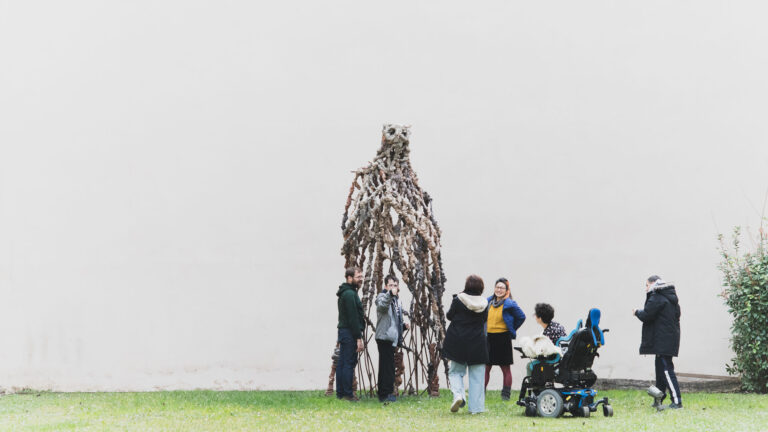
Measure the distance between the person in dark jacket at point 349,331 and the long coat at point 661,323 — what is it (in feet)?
8.58

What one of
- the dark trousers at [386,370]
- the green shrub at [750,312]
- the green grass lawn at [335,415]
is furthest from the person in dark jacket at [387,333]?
the green shrub at [750,312]

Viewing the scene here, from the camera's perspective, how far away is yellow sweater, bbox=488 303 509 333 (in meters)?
7.29

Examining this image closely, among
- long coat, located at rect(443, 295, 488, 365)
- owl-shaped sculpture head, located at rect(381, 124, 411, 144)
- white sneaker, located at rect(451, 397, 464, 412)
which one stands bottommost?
white sneaker, located at rect(451, 397, 464, 412)

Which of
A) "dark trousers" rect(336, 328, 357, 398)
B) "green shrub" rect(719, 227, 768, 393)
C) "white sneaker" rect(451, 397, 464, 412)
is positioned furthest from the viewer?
"green shrub" rect(719, 227, 768, 393)

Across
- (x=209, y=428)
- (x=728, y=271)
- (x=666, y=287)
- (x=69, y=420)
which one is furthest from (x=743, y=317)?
(x=69, y=420)

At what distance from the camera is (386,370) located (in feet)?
23.8

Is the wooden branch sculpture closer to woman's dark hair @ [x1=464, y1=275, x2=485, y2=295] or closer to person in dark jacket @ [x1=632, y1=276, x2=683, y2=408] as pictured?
woman's dark hair @ [x1=464, y1=275, x2=485, y2=295]

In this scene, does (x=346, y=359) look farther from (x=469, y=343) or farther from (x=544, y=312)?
(x=544, y=312)

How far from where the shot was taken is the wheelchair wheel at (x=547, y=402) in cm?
605

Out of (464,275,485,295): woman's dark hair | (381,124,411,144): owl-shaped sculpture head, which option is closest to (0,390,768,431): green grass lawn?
(464,275,485,295): woman's dark hair

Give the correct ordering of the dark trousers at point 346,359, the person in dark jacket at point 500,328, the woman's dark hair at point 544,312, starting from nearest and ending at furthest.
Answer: the woman's dark hair at point 544,312
the person in dark jacket at point 500,328
the dark trousers at point 346,359

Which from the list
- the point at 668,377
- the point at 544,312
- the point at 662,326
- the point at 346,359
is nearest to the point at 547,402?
the point at 544,312

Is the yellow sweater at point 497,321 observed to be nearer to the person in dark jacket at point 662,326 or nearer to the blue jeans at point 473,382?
the blue jeans at point 473,382

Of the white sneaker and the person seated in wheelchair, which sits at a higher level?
the person seated in wheelchair
